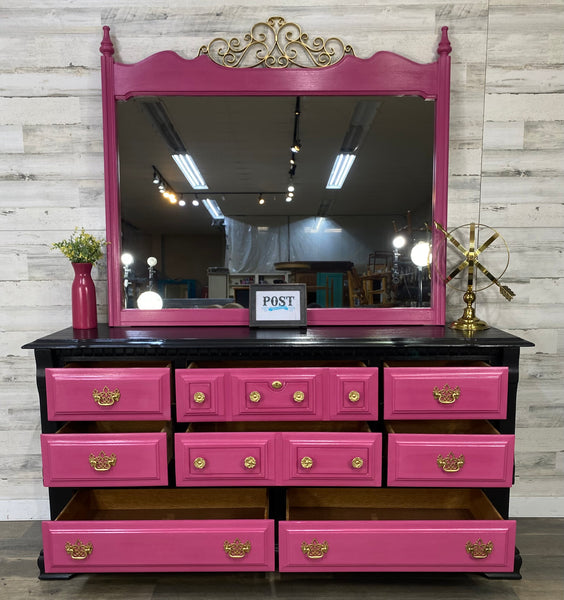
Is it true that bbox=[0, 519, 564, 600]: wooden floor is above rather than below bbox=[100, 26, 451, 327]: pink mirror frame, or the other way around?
below

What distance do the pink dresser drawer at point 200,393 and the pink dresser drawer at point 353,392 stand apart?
41 cm

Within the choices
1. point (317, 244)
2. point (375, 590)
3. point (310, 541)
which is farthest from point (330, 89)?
point (375, 590)

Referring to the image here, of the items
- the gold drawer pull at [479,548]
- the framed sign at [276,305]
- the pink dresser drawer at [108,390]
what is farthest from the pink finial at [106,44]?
the gold drawer pull at [479,548]

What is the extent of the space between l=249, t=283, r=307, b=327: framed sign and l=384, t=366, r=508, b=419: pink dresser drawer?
50 cm

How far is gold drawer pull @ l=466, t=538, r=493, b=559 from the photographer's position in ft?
5.42

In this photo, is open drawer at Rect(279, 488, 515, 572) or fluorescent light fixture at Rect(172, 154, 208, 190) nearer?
open drawer at Rect(279, 488, 515, 572)

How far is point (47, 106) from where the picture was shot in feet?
6.80

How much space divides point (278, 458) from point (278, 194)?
113cm

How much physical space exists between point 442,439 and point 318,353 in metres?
0.57

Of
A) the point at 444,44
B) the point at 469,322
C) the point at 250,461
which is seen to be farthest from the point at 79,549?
the point at 444,44

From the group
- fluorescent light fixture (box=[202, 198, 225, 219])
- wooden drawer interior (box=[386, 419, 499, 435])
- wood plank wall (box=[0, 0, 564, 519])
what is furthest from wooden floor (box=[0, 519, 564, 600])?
fluorescent light fixture (box=[202, 198, 225, 219])

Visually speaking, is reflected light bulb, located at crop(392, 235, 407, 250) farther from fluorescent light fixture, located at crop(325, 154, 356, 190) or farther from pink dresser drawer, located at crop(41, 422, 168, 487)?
pink dresser drawer, located at crop(41, 422, 168, 487)

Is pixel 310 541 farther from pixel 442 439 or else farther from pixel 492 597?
Answer: pixel 492 597

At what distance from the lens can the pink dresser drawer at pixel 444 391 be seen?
5.43 ft
